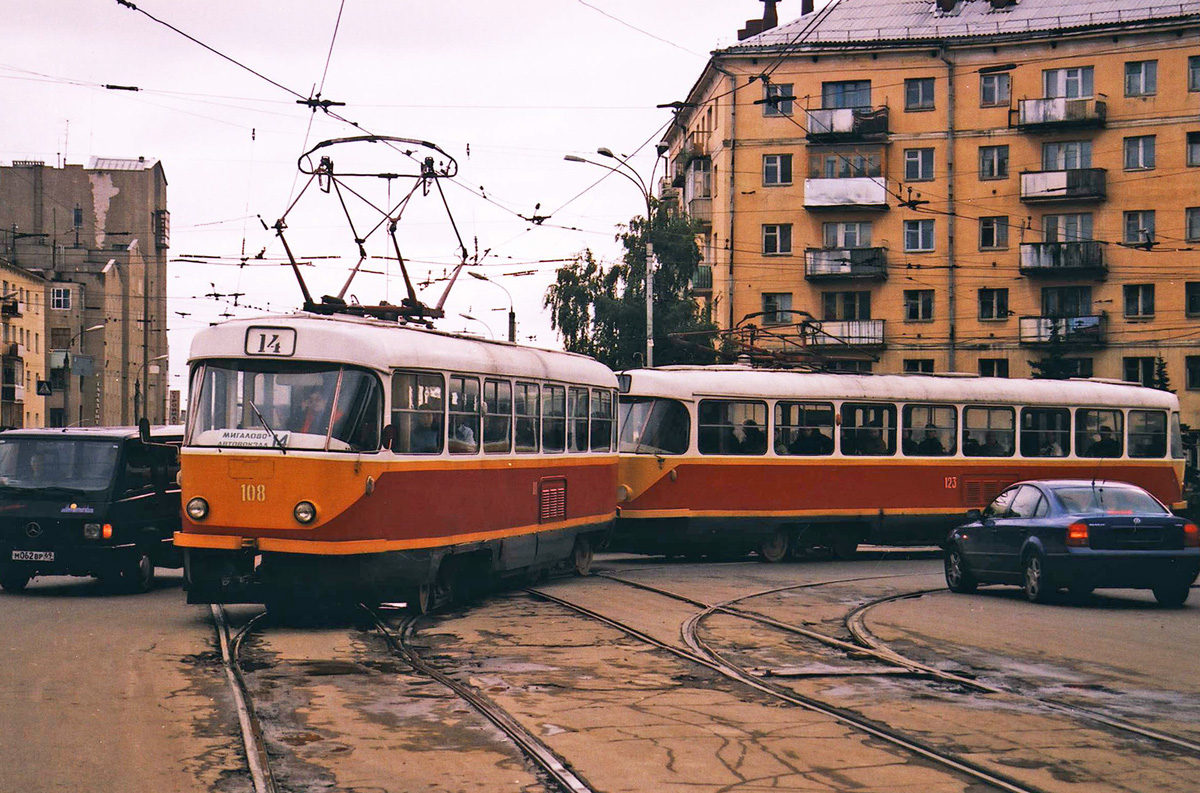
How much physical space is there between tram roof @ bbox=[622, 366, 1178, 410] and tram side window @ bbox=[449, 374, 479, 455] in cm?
778

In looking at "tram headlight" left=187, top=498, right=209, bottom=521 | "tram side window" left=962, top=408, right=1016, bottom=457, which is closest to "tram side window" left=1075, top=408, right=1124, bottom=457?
"tram side window" left=962, top=408, right=1016, bottom=457

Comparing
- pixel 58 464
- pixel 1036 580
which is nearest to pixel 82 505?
pixel 58 464

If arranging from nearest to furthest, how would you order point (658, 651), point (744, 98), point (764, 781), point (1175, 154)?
point (764, 781) → point (658, 651) → point (1175, 154) → point (744, 98)

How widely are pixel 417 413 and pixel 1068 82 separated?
47.2 metres

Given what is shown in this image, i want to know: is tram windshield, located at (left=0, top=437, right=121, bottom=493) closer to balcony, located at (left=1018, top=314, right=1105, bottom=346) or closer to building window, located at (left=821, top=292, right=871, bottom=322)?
balcony, located at (left=1018, top=314, right=1105, bottom=346)

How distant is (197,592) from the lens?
14.4 metres

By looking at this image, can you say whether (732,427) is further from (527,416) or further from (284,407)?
(284,407)

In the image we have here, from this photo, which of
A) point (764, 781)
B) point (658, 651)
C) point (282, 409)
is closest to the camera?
point (764, 781)

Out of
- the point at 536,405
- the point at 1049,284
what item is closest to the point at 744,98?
the point at 1049,284

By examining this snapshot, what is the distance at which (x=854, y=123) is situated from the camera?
58438 millimetres

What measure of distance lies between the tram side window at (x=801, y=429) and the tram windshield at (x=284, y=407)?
1194 centimetres

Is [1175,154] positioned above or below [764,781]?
above

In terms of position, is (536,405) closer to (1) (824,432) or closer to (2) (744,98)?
(1) (824,432)

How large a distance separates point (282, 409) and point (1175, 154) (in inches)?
1909
